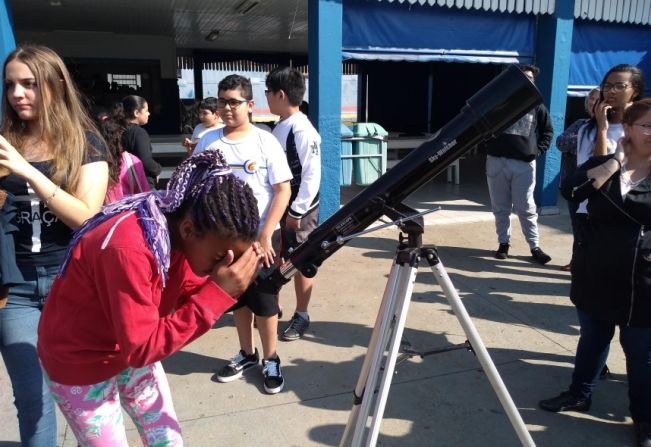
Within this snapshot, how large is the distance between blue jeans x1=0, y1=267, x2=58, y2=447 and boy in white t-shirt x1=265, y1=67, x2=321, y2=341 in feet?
5.58

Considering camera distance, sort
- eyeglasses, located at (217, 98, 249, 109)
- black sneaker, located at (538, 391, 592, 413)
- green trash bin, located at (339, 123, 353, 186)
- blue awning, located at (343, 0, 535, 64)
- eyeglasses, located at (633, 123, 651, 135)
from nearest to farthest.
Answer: eyeglasses, located at (633, 123, 651, 135) < black sneaker, located at (538, 391, 592, 413) < eyeglasses, located at (217, 98, 249, 109) < blue awning, located at (343, 0, 535, 64) < green trash bin, located at (339, 123, 353, 186)

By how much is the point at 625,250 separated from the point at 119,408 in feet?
7.72

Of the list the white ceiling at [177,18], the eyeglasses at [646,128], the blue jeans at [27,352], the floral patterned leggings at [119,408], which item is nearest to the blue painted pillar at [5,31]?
the white ceiling at [177,18]

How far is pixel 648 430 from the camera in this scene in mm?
2566

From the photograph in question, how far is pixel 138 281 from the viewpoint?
134cm

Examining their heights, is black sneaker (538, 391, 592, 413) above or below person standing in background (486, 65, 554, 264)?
below

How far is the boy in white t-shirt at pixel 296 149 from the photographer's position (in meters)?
3.53

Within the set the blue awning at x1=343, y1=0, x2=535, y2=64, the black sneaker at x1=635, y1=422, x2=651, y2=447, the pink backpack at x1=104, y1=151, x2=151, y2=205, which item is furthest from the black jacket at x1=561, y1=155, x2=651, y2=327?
the blue awning at x1=343, y1=0, x2=535, y2=64

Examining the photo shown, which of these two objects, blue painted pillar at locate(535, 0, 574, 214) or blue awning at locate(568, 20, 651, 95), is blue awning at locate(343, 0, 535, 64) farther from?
blue awning at locate(568, 20, 651, 95)

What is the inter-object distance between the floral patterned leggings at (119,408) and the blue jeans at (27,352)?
43cm

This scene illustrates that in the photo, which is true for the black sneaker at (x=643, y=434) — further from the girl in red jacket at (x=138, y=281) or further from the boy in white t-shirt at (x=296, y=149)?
the girl in red jacket at (x=138, y=281)

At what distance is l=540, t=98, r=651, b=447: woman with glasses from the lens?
2516 millimetres

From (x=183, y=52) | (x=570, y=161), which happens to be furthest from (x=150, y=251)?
(x=183, y=52)

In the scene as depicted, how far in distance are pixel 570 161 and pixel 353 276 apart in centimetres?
221
